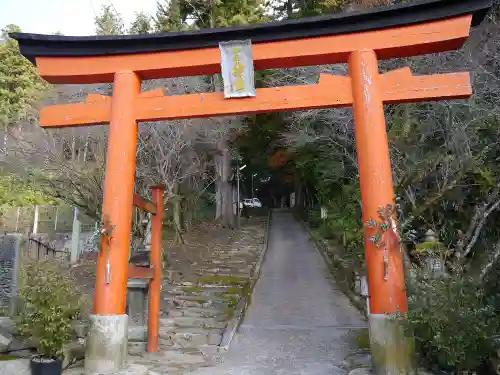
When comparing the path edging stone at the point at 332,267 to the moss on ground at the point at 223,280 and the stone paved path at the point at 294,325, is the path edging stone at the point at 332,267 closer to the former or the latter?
the stone paved path at the point at 294,325

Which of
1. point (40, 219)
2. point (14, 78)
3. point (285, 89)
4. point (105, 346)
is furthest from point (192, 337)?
point (14, 78)

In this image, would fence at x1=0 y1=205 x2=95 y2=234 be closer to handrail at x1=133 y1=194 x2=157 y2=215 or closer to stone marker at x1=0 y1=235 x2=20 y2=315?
stone marker at x1=0 y1=235 x2=20 y2=315

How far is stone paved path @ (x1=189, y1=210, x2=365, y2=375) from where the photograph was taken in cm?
646

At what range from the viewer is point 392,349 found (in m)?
4.88

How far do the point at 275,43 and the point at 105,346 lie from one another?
16.5 feet

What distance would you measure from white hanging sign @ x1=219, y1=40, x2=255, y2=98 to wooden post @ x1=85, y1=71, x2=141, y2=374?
4.87 ft

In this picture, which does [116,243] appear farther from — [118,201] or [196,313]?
[196,313]

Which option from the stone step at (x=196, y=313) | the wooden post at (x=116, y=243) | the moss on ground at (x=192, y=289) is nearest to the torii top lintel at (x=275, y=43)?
the wooden post at (x=116, y=243)

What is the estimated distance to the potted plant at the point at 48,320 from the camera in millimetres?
5199

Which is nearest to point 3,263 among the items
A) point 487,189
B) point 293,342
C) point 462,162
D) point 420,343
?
point 293,342

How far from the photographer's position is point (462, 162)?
761cm

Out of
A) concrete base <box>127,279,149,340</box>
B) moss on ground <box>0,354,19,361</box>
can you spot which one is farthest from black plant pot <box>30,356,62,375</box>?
concrete base <box>127,279,149,340</box>

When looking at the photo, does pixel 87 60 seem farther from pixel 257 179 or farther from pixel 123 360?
pixel 257 179

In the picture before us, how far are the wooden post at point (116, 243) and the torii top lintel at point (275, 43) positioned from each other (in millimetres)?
463
